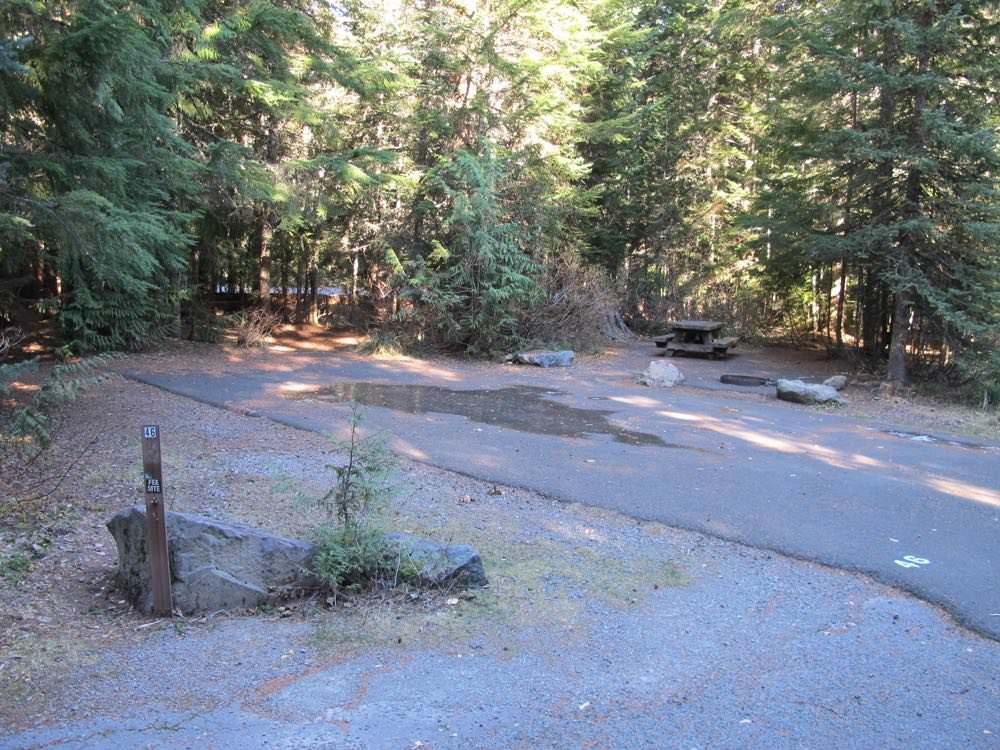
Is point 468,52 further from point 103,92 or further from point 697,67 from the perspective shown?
point 103,92

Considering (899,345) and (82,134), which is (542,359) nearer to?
(899,345)

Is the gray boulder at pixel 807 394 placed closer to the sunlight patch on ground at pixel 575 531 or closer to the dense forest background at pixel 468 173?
the dense forest background at pixel 468 173

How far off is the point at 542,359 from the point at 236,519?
11.9 meters

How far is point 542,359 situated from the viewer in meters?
17.4

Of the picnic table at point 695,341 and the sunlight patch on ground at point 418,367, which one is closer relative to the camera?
the sunlight patch on ground at point 418,367

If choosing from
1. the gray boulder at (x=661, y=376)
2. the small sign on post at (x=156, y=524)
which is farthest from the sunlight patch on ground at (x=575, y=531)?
the gray boulder at (x=661, y=376)

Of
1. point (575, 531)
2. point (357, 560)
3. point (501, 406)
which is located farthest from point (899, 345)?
point (357, 560)

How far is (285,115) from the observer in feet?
52.1

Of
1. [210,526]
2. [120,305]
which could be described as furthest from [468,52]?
[210,526]

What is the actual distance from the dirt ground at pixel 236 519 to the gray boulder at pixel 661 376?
25.4 feet

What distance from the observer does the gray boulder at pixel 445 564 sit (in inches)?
188

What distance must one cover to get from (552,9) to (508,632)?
18781mm

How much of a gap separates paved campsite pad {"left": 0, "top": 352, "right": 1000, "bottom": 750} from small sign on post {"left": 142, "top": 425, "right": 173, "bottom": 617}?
0.48ft

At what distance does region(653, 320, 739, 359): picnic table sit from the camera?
1992 cm
